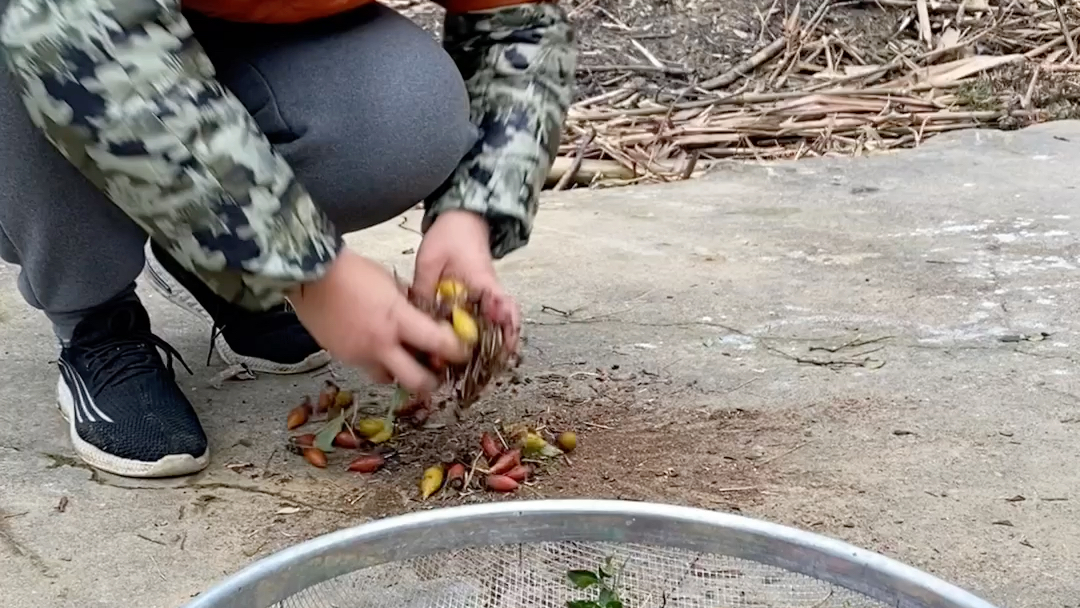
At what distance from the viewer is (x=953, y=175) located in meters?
2.38

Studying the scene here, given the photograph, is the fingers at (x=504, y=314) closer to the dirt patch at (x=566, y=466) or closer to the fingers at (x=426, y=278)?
the fingers at (x=426, y=278)

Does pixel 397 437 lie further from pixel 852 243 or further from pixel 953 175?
pixel 953 175

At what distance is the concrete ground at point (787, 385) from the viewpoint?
42.6 inches

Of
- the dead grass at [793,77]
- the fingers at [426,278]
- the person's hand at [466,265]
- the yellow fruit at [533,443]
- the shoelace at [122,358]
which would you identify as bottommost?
the dead grass at [793,77]

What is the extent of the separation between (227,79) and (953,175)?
1.65 m

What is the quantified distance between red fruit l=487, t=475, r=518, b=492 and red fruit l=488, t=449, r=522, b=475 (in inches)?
0.4

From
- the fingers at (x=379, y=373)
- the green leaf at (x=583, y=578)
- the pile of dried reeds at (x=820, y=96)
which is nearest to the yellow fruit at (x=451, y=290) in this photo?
the fingers at (x=379, y=373)

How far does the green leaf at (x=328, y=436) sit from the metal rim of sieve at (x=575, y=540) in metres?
0.37

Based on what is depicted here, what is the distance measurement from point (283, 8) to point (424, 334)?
1.43ft

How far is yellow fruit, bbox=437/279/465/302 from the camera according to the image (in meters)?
0.90

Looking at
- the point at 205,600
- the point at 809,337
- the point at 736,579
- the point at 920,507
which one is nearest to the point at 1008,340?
the point at 809,337

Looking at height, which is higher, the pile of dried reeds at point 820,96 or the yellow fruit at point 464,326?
the yellow fruit at point 464,326

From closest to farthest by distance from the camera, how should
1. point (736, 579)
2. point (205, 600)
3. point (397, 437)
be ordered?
point (205, 600), point (736, 579), point (397, 437)

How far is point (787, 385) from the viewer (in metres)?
1.40
